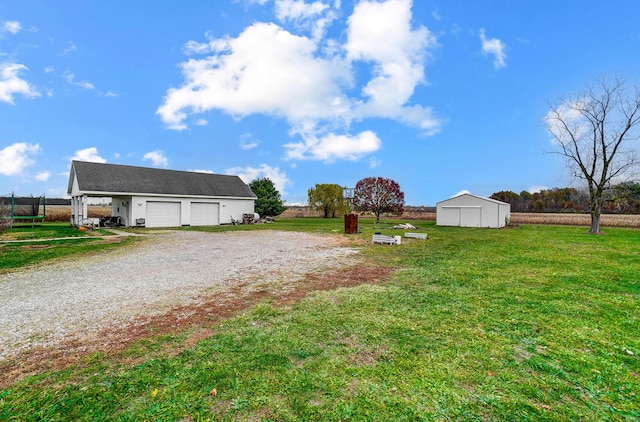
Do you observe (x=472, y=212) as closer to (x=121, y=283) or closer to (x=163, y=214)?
(x=163, y=214)

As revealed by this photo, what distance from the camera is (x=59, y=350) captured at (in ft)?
11.1

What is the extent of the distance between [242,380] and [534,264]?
9179 mm

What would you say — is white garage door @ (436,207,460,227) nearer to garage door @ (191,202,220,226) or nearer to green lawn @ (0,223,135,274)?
garage door @ (191,202,220,226)

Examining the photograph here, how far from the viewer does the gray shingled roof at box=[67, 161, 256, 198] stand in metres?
21.0

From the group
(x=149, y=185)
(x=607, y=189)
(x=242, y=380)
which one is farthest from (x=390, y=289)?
(x=607, y=189)

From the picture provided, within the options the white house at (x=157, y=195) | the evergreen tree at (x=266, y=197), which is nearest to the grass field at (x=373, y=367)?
the white house at (x=157, y=195)

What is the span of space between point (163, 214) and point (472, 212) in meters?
26.1

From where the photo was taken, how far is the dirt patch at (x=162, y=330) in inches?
122

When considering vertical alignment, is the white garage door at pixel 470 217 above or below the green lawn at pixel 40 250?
above

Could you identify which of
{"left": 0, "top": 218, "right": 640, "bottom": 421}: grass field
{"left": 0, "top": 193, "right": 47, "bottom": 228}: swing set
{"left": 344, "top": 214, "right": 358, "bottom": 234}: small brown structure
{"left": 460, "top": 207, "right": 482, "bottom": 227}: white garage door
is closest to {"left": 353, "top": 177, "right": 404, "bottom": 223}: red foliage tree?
{"left": 460, "top": 207, "right": 482, "bottom": 227}: white garage door

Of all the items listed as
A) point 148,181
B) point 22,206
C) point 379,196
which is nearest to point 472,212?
point 379,196

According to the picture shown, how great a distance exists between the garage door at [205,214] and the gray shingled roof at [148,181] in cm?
98

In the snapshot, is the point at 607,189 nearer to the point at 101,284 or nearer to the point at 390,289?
the point at 390,289

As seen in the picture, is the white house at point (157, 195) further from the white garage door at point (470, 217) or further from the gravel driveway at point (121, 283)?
the white garage door at point (470, 217)
